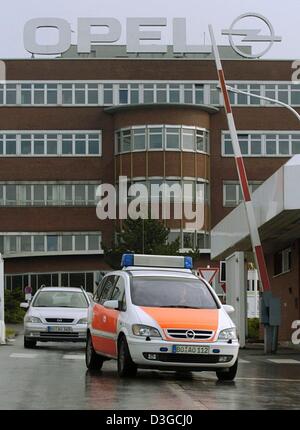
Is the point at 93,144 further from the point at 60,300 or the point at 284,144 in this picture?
the point at 60,300

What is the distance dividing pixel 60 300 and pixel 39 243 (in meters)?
49.7

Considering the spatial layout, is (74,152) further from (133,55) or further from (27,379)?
(27,379)

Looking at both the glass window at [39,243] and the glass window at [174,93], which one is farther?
the glass window at [174,93]

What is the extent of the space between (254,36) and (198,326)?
195 feet

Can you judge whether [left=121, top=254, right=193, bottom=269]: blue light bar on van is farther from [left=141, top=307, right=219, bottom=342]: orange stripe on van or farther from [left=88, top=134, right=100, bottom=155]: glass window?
[left=88, top=134, right=100, bottom=155]: glass window

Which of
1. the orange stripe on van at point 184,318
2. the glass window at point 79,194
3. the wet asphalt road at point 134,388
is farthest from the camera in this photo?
the glass window at point 79,194

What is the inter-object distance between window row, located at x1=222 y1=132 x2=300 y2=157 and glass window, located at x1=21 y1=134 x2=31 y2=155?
47.3 ft

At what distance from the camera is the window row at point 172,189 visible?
73.9 metres

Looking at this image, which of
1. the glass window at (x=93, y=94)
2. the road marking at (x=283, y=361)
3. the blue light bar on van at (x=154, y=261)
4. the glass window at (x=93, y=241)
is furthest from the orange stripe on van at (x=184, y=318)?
the glass window at (x=93, y=94)

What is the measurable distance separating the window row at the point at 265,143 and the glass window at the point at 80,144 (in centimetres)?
1036

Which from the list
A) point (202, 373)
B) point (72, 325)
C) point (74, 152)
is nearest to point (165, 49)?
point (74, 152)

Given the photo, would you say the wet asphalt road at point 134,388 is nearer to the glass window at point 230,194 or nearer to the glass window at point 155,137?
the glass window at point 155,137

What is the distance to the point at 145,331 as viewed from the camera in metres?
15.5

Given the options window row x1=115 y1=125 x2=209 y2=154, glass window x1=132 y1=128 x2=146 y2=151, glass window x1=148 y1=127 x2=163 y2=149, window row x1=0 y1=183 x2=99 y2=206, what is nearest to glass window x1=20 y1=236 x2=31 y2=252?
window row x1=0 y1=183 x2=99 y2=206
